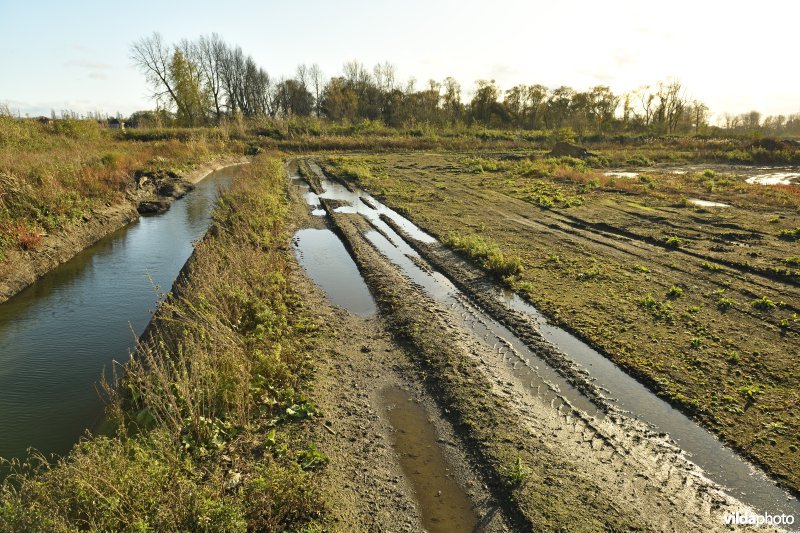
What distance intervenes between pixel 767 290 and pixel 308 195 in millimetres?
22523

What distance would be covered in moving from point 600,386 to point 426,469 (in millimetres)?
3821

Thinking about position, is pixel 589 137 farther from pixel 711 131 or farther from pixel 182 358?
pixel 182 358

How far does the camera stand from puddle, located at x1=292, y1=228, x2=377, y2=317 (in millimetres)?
11704

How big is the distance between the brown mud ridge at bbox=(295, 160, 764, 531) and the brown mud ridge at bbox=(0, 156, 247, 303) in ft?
34.7

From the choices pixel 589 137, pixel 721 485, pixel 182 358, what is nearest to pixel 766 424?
pixel 721 485

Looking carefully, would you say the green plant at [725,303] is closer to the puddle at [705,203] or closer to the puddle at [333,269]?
the puddle at [333,269]

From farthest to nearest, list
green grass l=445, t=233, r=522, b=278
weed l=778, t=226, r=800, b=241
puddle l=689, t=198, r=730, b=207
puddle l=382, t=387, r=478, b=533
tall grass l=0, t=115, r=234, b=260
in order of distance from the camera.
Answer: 1. puddle l=689, t=198, r=730, b=207
2. weed l=778, t=226, r=800, b=241
3. tall grass l=0, t=115, r=234, b=260
4. green grass l=445, t=233, r=522, b=278
5. puddle l=382, t=387, r=478, b=533

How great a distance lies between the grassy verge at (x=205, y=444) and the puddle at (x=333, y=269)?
1.70 m

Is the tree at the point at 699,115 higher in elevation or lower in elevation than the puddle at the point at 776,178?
higher

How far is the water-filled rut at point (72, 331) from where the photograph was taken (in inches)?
291

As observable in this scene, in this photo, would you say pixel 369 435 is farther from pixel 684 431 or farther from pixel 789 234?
pixel 789 234

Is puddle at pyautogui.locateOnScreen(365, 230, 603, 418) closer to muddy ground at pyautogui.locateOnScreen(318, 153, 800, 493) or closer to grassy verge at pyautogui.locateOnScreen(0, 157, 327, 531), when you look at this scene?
muddy ground at pyautogui.locateOnScreen(318, 153, 800, 493)

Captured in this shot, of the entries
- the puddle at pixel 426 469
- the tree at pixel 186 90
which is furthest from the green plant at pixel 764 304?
the tree at pixel 186 90

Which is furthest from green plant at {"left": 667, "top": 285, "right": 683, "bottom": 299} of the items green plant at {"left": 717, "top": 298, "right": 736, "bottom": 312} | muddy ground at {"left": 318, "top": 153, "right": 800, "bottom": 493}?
green plant at {"left": 717, "top": 298, "right": 736, "bottom": 312}
